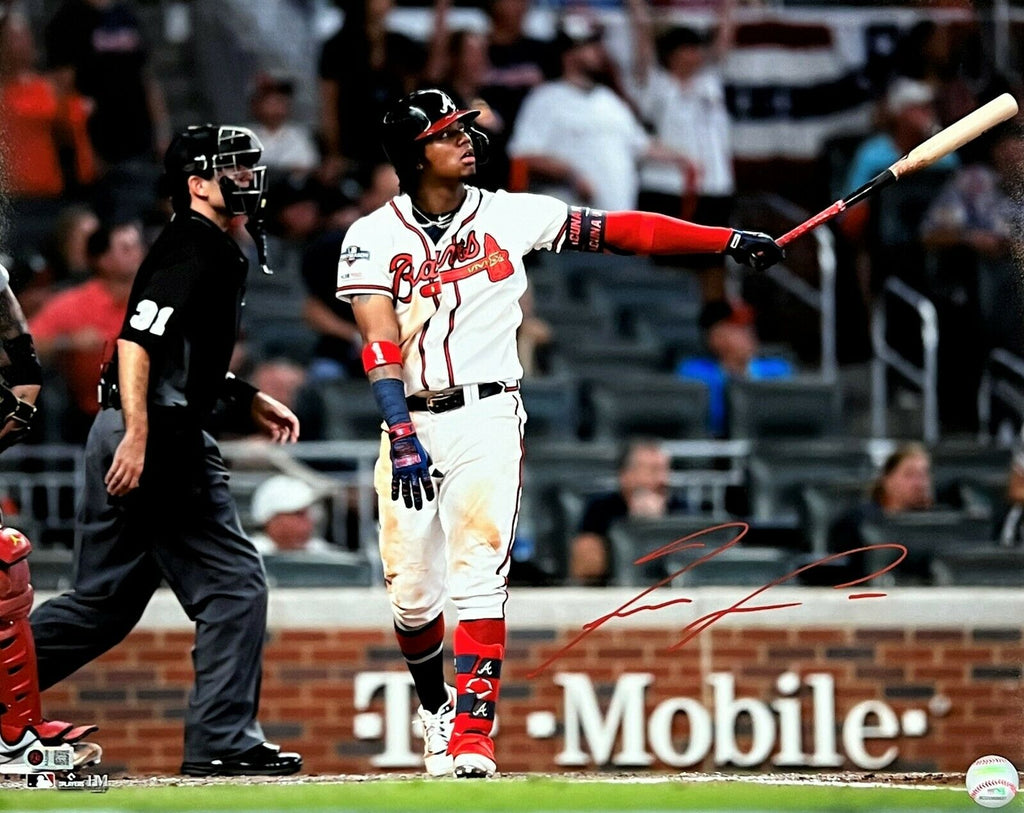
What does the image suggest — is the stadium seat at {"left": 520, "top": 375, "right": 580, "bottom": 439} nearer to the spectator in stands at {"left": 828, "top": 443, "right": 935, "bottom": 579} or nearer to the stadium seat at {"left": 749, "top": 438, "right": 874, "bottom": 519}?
the stadium seat at {"left": 749, "top": 438, "right": 874, "bottom": 519}

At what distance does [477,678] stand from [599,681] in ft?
9.42

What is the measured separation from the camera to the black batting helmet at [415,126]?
5.93m

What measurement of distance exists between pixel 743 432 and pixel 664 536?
137cm

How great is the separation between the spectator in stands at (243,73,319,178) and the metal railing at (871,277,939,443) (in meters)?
3.07

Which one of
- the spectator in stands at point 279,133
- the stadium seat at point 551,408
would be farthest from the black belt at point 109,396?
the spectator in stands at point 279,133

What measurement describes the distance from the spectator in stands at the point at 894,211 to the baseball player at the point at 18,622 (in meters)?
6.44

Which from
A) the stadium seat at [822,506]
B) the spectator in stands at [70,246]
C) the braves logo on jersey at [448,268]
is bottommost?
the stadium seat at [822,506]

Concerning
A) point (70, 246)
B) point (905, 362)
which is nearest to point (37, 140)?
point (70, 246)

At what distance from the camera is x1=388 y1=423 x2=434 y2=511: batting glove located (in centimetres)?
577

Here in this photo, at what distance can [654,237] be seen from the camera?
238 inches

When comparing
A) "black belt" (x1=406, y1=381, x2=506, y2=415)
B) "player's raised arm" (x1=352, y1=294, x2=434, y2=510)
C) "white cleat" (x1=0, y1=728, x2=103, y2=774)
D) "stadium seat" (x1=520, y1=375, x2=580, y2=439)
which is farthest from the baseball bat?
"stadium seat" (x1=520, y1=375, x2=580, y2=439)

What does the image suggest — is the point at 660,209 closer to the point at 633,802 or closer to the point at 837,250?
the point at 837,250

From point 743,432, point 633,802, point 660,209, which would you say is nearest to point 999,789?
point 633,802

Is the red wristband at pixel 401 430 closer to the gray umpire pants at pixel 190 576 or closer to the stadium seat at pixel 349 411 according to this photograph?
the gray umpire pants at pixel 190 576
